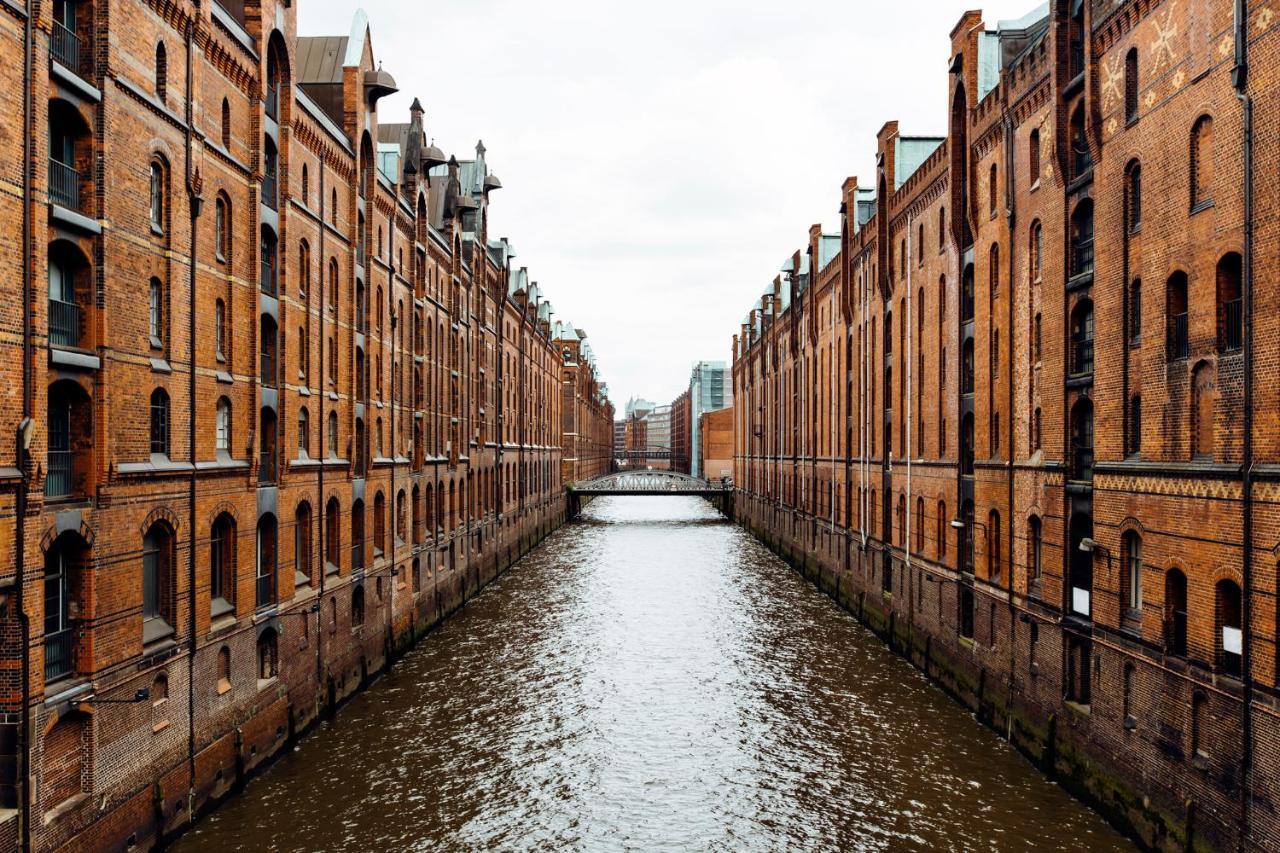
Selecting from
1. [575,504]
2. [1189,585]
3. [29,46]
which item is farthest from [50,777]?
[575,504]

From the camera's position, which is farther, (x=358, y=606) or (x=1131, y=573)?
(x=358, y=606)

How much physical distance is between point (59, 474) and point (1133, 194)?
52.0ft

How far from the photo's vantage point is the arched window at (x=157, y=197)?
14.0 meters

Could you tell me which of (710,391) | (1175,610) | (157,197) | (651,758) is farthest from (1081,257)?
(710,391)

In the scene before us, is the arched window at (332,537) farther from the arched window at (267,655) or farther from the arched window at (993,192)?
the arched window at (993,192)

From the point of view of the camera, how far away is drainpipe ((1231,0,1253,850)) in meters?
11.3

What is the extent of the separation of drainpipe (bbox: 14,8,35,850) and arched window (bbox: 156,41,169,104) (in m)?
3.25

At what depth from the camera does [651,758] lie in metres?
18.4

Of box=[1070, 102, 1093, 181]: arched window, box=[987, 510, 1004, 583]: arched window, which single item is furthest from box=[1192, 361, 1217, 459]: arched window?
box=[987, 510, 1004, 583]: arched window

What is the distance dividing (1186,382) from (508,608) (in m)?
25.4

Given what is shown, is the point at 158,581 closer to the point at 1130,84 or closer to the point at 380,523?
the point at 380,523

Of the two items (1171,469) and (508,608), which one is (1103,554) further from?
(508,608)

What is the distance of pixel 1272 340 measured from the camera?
11.1 metres

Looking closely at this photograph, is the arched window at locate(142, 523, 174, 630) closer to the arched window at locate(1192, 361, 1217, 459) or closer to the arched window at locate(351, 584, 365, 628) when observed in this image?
the arched window at locate(351, 584, 365, 628)
